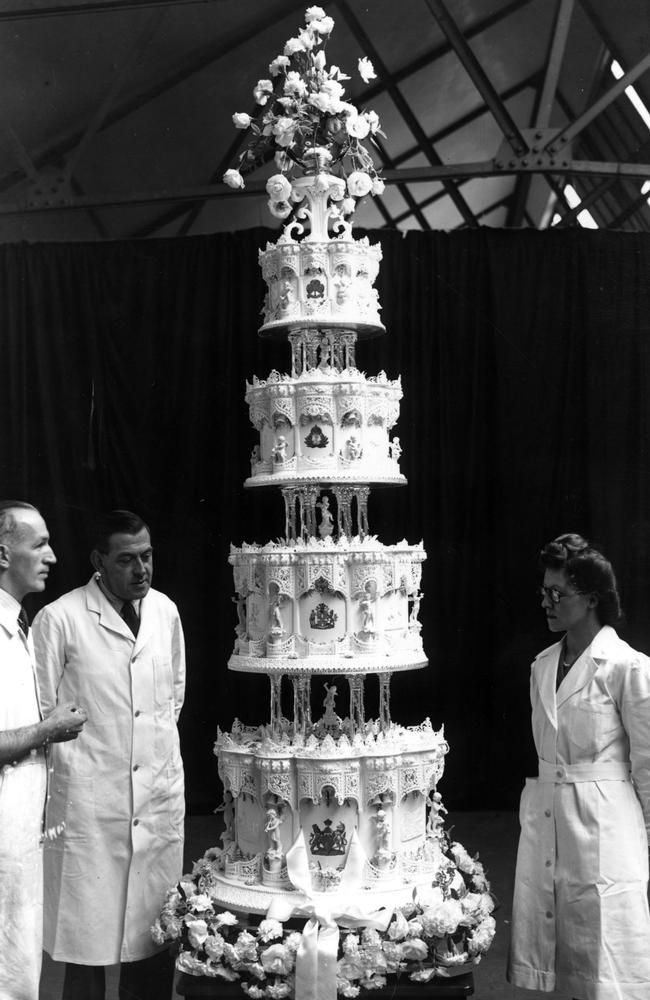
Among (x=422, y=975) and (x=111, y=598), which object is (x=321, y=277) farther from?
(x=422, y=975)

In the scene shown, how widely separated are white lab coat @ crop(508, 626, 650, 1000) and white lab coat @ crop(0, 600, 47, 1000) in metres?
1.60

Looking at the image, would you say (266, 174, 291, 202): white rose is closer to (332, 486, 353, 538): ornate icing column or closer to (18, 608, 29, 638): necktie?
(332, 486, 353, 538): ornate icing column

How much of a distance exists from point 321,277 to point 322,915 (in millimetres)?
2408

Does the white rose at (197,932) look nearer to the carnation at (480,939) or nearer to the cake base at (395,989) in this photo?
the cake base at (395,989)

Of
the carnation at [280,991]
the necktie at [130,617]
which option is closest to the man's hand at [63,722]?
the necktie at [130,617]

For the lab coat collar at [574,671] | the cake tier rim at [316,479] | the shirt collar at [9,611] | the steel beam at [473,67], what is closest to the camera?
the shirt collar at [9,611]

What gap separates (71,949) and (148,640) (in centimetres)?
115

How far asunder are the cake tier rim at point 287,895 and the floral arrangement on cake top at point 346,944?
55mm

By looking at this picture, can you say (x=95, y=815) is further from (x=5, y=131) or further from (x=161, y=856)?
(x=5, y=131)

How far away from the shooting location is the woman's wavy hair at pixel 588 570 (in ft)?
13.2

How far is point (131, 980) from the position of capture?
4586 mm

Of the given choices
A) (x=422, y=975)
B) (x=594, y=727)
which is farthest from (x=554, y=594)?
(x=422, y=975)

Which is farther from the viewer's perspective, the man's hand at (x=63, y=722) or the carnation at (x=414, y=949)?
the carnation at (x=414, y=949)

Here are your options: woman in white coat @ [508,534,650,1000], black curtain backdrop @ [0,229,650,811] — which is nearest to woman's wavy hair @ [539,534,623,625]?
woman in white coat @ [508,534,650,1000]
